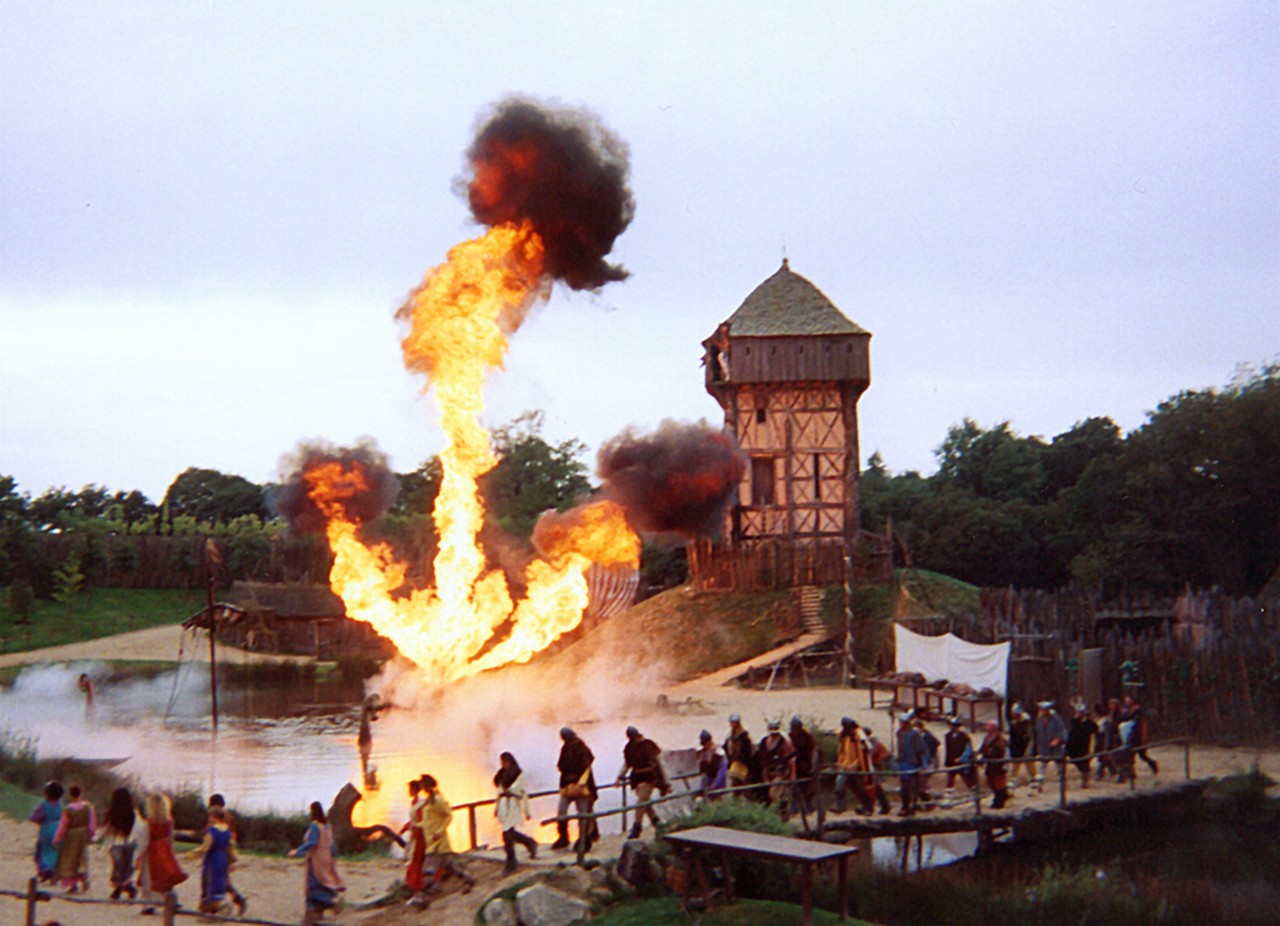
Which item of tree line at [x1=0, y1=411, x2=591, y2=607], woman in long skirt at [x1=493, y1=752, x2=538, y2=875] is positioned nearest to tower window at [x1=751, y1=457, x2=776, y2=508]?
A: tree line at [x1=0, y1=411, x2=591, y2=607]

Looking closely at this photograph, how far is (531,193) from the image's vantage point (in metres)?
27.2

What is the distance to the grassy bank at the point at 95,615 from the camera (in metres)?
54.0

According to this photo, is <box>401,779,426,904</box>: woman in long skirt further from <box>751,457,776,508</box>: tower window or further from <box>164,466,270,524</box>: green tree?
<box>164,466,270,524</box>: green tree

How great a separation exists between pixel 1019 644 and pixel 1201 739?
15.6 feet

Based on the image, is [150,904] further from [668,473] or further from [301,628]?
[301,628]

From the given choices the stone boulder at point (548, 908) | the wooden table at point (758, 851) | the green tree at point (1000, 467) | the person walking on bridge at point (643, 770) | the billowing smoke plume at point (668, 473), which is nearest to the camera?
the wooden table at point (758, 851)

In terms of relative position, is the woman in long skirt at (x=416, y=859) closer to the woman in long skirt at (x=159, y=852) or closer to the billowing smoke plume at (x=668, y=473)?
the woman in long skirt at (x=159, y=852)

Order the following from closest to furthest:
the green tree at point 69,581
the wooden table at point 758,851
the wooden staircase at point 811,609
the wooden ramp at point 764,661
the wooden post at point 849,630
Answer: the wooden table at point 758,851, the wooden post at point 849,630, the wooden ramp at point 764,661, the wooden staircase at point 811,609, the green tree at point 69,581

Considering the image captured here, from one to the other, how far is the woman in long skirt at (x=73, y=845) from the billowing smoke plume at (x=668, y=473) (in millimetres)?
27140

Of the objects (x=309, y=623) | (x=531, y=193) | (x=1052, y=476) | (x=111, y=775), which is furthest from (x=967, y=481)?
(x=111, y=775)

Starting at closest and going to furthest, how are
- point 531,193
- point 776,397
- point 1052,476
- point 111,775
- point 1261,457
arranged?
point 111,775, point 531,193, point 1261,457, point 776,397, point 1052,476

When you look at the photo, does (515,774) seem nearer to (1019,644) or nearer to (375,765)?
(375,765)

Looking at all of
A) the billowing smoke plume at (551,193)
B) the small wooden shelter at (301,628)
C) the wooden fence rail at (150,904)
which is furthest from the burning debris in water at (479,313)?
the small wooden shelter at (301,628)

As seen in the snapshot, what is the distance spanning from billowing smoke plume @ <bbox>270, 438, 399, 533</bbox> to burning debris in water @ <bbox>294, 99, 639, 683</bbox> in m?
3.73
